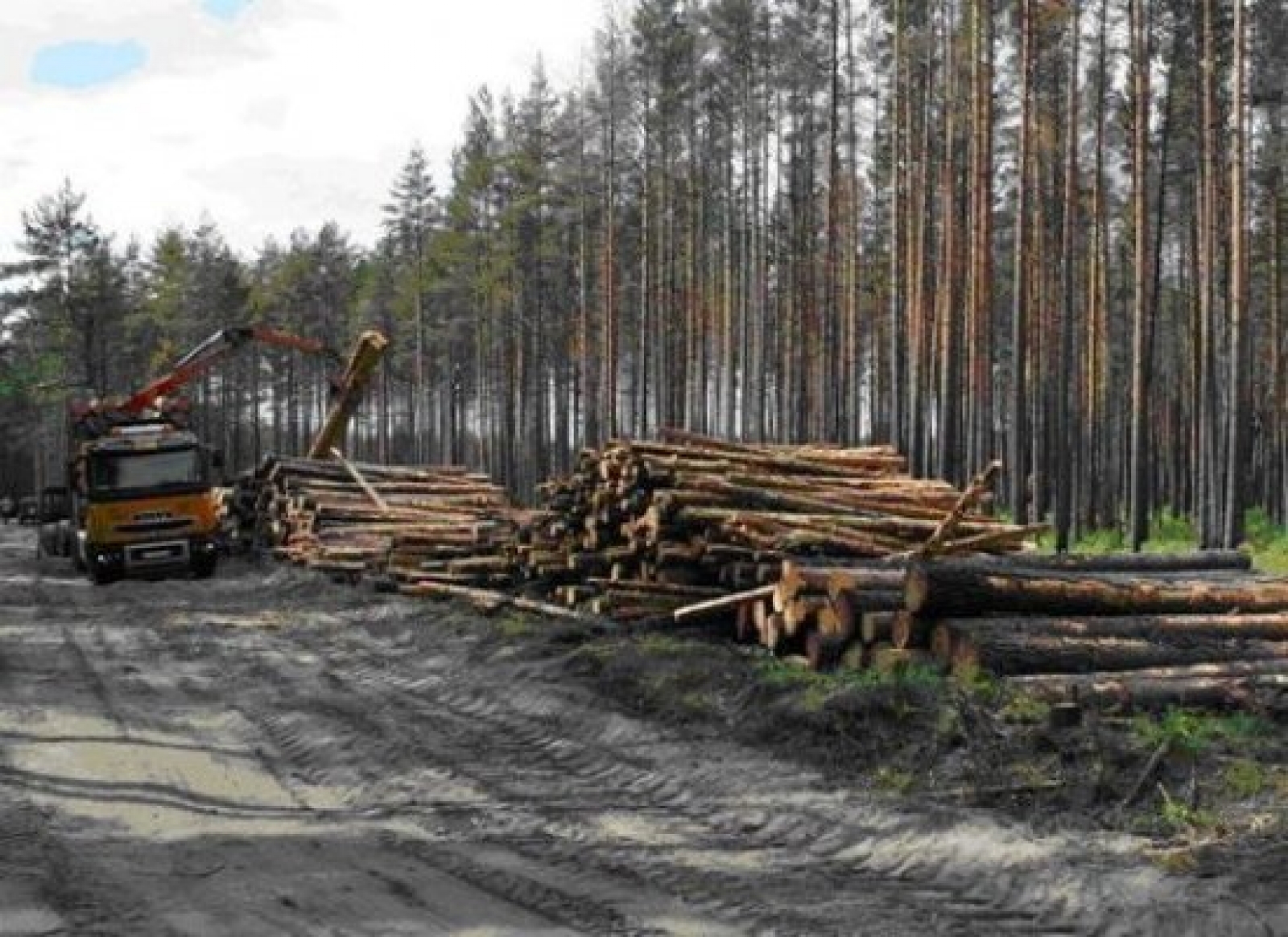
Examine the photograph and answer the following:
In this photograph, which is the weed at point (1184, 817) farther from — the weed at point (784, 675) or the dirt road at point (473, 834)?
the weed at point (784, 675)

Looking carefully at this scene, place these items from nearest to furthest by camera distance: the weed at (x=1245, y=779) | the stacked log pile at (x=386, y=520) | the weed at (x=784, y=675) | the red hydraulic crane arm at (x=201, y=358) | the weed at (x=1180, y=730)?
the weed at (x=1245, y=779), the weed at (x=1180, y=730), the weed at (x=784, y=675), the stacked log pile at (x=386, y=520), the red hydraulic crane arm at (x=201, y=358)

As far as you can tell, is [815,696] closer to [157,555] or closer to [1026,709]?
[1026,709]

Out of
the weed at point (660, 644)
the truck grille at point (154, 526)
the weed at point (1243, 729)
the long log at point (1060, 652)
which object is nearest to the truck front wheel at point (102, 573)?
the truck grille at point (154, 526)

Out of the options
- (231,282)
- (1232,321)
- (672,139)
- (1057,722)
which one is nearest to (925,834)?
(1057,722)

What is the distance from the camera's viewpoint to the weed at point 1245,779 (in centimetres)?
662

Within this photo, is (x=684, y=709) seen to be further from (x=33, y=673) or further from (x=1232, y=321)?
(x=1232, y=321)

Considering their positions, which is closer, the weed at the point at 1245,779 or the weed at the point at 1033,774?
the weed at the point at 1245,779

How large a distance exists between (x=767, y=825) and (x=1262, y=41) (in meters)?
32.1

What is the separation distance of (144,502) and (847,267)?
70.8ft

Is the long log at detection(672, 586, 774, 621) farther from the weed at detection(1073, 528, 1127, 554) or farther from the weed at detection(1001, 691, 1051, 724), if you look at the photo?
the weed at detection(1073, 528, 1127, 554)

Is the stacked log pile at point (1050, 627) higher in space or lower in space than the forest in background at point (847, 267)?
Answer: lower

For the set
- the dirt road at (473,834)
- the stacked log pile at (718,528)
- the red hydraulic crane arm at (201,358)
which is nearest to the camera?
the dirt road at (473,834)

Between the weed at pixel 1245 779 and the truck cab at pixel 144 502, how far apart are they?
63.0 feet

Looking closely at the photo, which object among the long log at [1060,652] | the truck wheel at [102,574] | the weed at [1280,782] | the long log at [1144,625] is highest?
the long log at [1144,625]
